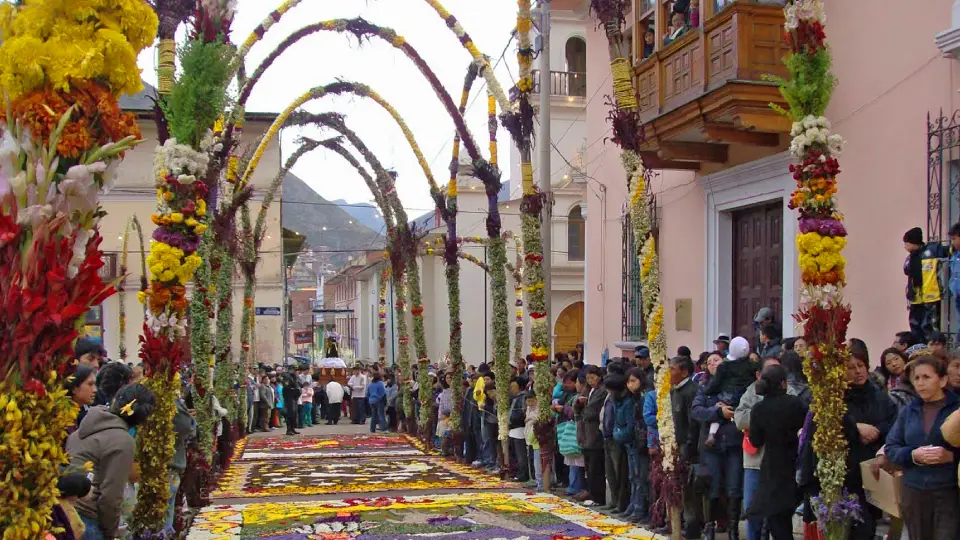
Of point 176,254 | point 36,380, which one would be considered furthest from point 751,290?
point 36,380

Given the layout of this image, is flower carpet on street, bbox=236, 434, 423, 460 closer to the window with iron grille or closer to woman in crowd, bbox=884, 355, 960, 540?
the window with iron grille

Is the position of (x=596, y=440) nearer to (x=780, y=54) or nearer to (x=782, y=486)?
(x=782, y=486)

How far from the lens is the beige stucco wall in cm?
3647

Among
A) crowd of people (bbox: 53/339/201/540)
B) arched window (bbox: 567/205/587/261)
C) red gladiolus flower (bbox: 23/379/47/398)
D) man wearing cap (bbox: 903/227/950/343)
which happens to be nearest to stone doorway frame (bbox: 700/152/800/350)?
man wearing cap (bbox: 903/227/950/343)

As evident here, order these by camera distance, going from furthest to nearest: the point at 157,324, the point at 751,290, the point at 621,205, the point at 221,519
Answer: the point at 621,205 < the point at 751,290 < the point at 221,519 < the point at 157,324

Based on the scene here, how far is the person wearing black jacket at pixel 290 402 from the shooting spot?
28.6 metres

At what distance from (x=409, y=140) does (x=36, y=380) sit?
673 inches

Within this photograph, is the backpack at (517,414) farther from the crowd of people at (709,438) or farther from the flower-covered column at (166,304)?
the flower-covered column at (166,304)

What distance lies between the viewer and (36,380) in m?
4.58

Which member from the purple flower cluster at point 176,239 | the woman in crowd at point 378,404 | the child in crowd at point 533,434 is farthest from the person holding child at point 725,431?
the woman in crowd at point 378,404

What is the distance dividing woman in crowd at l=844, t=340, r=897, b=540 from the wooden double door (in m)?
6.38

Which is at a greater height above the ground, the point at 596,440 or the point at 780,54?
the point at 780,54

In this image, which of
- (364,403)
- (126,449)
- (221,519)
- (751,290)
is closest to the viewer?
(126,449)

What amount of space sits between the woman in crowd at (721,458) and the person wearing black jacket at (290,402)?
64.1 feet
